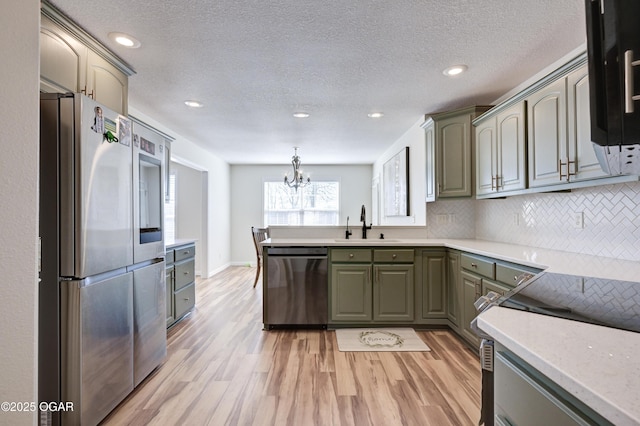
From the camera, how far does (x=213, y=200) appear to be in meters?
6.21

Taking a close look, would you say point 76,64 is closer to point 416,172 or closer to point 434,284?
point 434,284

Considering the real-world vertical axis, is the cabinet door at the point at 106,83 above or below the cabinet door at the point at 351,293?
above

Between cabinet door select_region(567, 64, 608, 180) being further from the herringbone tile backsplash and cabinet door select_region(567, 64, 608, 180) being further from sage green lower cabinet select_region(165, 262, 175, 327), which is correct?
sage green lower cabinet select_region(165, 262, 175, 327)

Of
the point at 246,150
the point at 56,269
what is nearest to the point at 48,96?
the point at 56,269

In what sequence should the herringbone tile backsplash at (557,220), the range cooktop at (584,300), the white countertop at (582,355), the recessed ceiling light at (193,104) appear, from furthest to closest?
1. the recessed ceiling light at (193,104)
2. the herringbone tile backsplash at (557,220)
3. the range cooktop at (584,300)
4. the white countertop at (582,355)

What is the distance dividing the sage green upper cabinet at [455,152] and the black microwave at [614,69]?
258 cm

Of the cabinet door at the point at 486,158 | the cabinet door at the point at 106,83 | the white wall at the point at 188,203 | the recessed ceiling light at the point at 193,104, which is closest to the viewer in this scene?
the cabinet door at the point at 106,83

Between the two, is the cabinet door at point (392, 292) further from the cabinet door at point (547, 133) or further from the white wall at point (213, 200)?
the white wall at point (213, 200)

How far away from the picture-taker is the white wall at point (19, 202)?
1026 millimetres

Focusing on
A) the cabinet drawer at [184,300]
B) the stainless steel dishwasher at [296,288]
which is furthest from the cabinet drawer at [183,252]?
the stainless steel dishwasher at [296,288]

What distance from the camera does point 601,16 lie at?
78 cm

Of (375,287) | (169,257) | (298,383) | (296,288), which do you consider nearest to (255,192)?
(169,257)

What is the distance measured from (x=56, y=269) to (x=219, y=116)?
2672mm

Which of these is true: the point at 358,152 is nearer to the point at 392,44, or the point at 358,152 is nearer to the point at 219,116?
the point at 219,116
